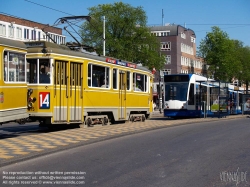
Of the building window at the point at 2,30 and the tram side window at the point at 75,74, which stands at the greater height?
the building window at the point at 2,30

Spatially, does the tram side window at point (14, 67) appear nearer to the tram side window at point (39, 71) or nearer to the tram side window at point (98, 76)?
the tram side window at point (39, 71)

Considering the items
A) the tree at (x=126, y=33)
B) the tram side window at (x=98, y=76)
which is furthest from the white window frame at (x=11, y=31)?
the tram side window at (x=98, y=76)

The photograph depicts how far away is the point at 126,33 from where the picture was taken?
6856cm

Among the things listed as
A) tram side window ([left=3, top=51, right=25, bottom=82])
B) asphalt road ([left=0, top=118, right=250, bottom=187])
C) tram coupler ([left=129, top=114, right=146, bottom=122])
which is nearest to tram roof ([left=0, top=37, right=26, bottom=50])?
tram side window ([left=3, top=51, right=25, bottom=82])

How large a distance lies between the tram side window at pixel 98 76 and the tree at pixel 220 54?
68.4m

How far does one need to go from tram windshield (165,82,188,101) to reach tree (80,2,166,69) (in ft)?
117

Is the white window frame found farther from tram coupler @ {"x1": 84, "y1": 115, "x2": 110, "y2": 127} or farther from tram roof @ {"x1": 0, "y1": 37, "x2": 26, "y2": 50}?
tram roof @ {"x1": 0, "y1": 37, "x2": 26, "y2": 50}

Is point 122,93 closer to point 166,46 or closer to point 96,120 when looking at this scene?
point 96,120

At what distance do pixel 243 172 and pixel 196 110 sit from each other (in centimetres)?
2124

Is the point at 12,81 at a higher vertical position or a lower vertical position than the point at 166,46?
lower

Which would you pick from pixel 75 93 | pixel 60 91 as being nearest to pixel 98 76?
pixel 75 93

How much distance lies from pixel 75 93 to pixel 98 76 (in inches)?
83.8

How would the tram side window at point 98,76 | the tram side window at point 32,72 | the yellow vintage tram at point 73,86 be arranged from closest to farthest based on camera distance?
1. the yellow vintage tram at point 73,86
2. the tram side window at point 32,72
3. the tram side window at point 98,76

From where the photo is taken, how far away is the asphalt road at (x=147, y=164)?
8.70m
